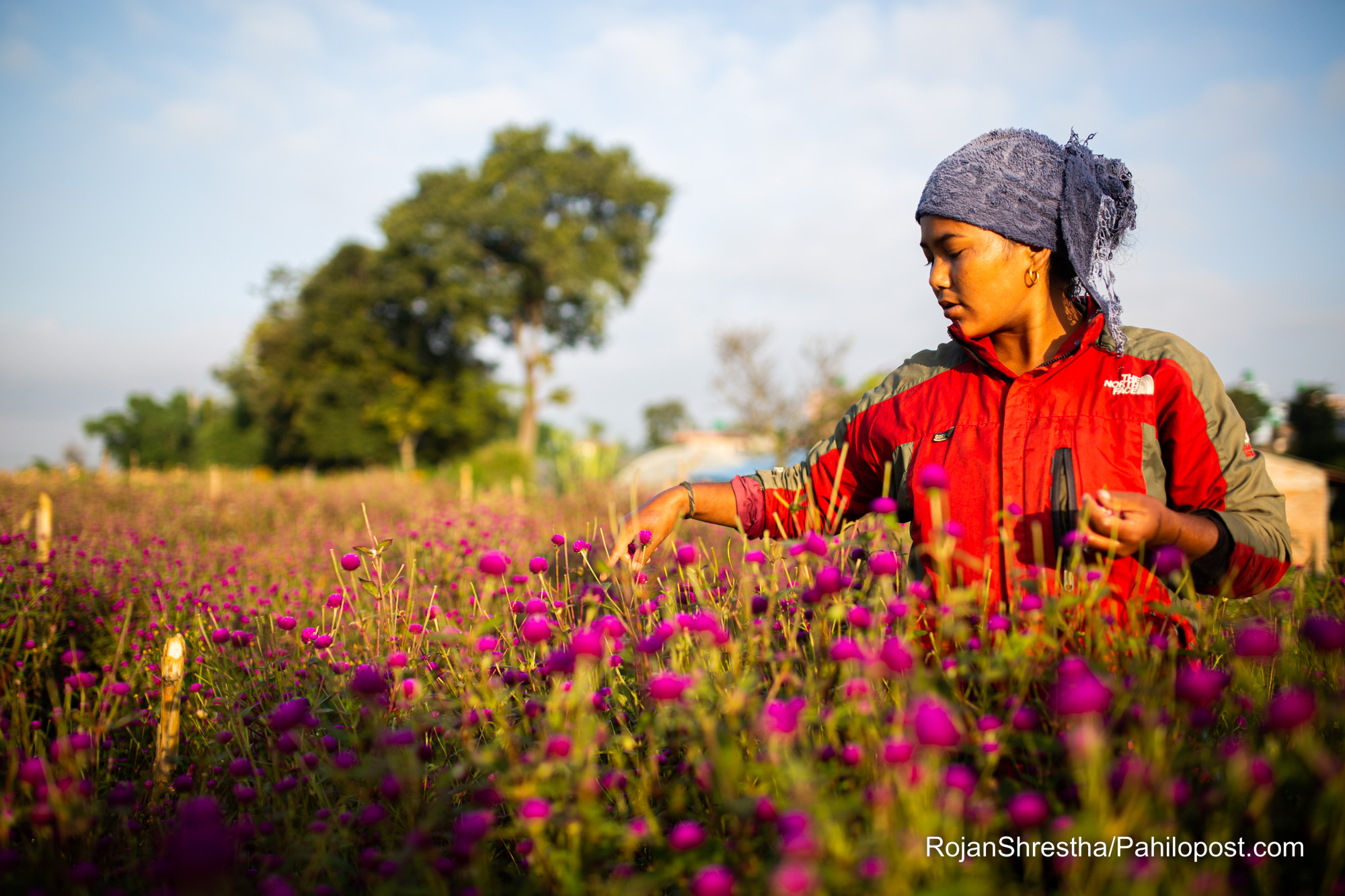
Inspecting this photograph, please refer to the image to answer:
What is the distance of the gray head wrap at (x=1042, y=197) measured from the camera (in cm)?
165

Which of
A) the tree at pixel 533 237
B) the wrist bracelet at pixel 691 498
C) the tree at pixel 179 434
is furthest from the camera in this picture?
the tree at pixel 179 434

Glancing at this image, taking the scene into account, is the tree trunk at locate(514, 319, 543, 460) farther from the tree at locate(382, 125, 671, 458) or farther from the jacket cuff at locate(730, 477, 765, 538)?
the jacket cuff at locate(730, 477, 765, 538)

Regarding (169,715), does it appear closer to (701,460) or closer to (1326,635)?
(1326,635)

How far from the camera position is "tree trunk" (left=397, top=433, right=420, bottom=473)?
31672mm

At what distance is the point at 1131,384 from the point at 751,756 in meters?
1.19

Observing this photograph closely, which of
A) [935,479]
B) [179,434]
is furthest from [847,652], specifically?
[179,434]

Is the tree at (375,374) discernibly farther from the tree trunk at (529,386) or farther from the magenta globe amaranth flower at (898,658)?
the magenta globe amaranth flower at (898,658)

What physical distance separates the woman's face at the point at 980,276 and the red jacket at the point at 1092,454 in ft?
0.24

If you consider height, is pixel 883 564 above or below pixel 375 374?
below

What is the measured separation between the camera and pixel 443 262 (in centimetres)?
3042

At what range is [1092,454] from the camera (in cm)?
154

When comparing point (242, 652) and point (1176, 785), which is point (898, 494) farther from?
point (242, 652)

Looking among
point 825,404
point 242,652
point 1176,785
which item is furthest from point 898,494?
point 825,404

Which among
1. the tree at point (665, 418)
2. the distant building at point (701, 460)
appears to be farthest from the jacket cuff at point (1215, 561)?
the tree at point (665, 418)
